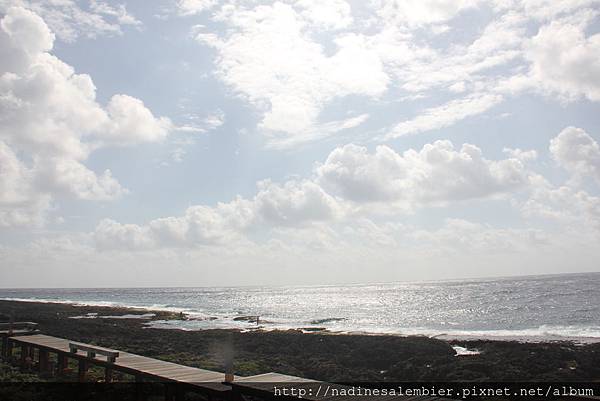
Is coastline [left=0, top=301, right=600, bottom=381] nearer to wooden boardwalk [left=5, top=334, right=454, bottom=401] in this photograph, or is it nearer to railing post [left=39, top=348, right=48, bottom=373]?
railing post [left=39, top=348, right=48, bottom=373]

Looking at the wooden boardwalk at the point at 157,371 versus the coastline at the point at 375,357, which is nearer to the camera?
the wooden boardwalk at the point at 157,371

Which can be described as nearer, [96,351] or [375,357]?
[96,351]

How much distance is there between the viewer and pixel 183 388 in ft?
32.9

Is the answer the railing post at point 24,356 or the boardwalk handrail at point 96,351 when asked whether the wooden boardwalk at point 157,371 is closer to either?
the boardwalk handrail at point 96,351

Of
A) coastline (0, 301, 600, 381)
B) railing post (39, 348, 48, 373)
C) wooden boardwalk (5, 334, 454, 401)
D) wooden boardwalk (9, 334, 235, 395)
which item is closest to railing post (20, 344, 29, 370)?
railing post (39, 348, 48, 373)

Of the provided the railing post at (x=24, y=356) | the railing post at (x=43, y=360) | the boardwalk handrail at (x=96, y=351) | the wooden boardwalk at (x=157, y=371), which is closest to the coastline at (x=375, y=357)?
the railing post at (x=24, y=356)

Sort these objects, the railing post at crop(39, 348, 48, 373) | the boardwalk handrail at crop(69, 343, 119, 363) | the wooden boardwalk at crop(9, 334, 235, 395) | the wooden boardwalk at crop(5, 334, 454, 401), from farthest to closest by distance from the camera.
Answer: the railing post at crop(39, 348, 48, 373) < the boardwalk handrail at crop(69, 343, 119, 363) < the wooden boardwalk at crop(9, 334, 235, 395) < the wooden boardwalk at crop(5, 334, 454, 401)

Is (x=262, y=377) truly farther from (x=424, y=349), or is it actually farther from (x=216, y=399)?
(x=424, y=349)

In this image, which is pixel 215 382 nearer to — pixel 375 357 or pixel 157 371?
pixel 157 371

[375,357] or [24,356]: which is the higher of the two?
[24,356]

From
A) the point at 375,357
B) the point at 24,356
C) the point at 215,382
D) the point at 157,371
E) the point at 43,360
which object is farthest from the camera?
the point at 375,357

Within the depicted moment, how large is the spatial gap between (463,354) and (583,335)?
16389 mm

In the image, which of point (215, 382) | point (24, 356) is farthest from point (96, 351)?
point (24, 356)

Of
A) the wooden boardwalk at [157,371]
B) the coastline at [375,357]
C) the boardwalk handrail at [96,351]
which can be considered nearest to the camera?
the wooden boardwalk at [157,371]
